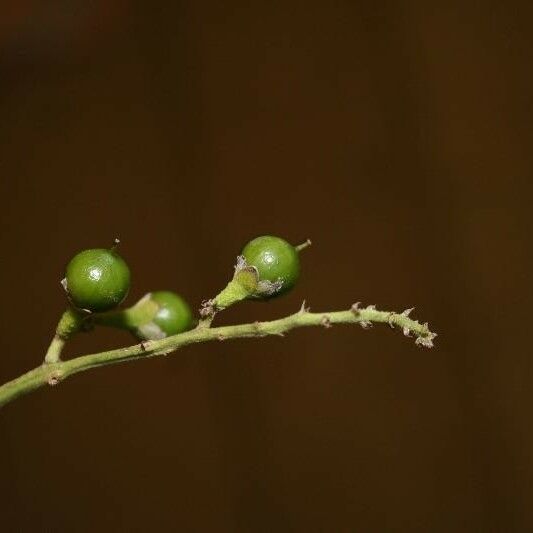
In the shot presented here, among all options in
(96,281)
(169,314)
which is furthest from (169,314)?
(96,281)

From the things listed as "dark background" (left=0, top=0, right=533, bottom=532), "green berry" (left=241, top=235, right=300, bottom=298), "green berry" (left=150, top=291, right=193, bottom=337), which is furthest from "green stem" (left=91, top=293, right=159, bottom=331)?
"dark background" (left=0, top=0, right=533, bottom=532)

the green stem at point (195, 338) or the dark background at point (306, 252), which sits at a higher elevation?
the dark background at point (306, 252)

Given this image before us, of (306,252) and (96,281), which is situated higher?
(306,252)

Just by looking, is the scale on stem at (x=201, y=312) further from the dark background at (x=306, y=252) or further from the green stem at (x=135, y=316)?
the dark background at (x=306, y=252)

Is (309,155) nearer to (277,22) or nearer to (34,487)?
(277,22)

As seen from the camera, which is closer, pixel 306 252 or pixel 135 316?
pixel 135 316

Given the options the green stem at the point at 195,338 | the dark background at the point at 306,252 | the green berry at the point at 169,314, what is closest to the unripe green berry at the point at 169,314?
the green berry at the point at 169,314

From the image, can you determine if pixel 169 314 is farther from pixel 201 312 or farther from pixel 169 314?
pixel 201 312
